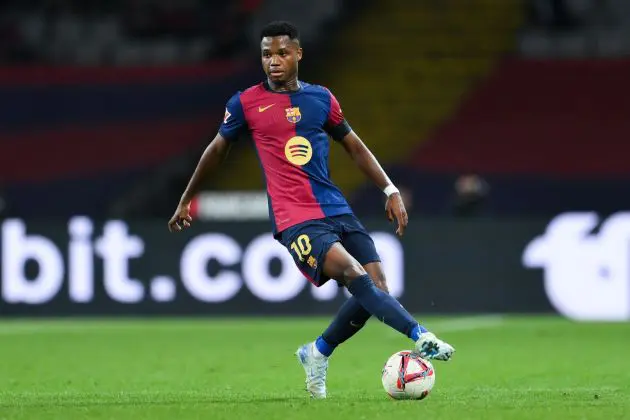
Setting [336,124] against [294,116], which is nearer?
[294,116]

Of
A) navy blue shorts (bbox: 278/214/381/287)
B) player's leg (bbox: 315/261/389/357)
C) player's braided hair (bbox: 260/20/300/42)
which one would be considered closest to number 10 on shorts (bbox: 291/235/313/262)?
navy blue shorts (bbox: 278/214/381/287)

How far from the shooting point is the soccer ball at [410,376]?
7457 mm

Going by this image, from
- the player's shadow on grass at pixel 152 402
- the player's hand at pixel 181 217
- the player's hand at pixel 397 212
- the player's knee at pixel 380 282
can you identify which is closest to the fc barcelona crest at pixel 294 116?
the player's hand at pixel 397 212

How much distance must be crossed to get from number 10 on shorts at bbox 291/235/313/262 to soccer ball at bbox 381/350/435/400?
0.71 m

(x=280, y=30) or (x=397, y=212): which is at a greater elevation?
(x=280, y=30)

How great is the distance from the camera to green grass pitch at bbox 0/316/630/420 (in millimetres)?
7195

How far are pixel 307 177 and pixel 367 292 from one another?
721 millimetres

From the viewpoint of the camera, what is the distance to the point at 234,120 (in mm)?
7879

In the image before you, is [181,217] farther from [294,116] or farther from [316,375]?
[316,375]

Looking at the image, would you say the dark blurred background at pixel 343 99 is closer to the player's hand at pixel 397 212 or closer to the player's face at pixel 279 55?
the player's hand at pixel 397 212

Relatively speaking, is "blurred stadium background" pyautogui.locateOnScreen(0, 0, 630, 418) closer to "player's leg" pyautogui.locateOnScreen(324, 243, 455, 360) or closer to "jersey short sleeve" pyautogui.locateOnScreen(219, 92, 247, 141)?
"jersey short sleeve" pyautogui.locateOnScreen(219, 92, 247, 141)

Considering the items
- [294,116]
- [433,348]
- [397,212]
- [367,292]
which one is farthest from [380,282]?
[294,116]

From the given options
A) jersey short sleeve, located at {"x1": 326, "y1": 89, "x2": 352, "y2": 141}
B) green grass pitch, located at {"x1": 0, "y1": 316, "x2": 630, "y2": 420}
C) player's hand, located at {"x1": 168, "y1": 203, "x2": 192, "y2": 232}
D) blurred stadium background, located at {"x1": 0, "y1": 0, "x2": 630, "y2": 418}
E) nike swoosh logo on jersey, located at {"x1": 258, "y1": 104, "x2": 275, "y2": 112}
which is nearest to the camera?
green grass pitch, located at {"x1": 0, "y1": 316, "x2": 630, "y2": 420}

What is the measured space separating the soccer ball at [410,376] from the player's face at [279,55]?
1.62 metres
